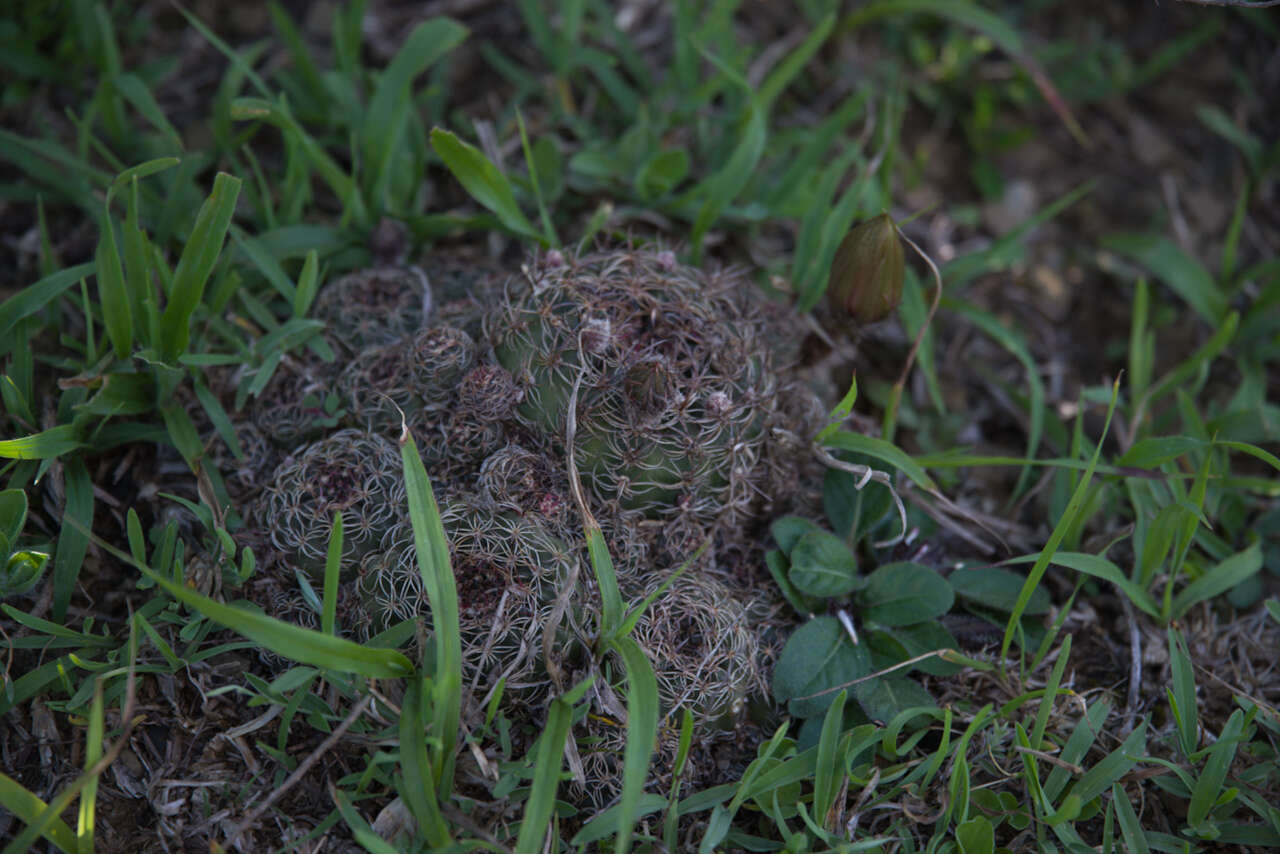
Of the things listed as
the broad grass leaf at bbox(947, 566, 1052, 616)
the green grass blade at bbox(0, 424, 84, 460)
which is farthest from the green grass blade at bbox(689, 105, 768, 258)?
the green grass blade at bbox(0, 424, 84, 460)

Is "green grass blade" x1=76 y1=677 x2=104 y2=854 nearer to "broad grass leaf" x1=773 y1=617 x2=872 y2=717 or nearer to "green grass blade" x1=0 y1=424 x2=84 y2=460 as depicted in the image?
"green grass blade" x1=0 y1=424 x2=84 y2=460

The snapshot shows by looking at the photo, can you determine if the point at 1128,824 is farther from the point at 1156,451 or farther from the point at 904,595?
the point at 1156,451

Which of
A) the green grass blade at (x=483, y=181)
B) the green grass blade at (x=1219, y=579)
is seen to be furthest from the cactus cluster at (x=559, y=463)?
the green grass blade at (x=1219, y=579)

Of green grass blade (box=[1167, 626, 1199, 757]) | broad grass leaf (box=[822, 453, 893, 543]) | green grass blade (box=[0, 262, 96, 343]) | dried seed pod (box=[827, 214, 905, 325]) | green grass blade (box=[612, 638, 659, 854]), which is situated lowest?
green grass blade (box=[1167, 626, 1199, 757])

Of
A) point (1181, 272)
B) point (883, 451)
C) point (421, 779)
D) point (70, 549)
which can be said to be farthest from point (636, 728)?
point (1181, 272)

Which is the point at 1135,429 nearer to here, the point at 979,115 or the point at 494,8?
the point at 979,115

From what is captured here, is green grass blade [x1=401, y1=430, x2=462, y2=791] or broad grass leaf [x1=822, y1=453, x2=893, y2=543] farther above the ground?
green grass blade [x1=401, y1=430, x2=462, y2=791]
